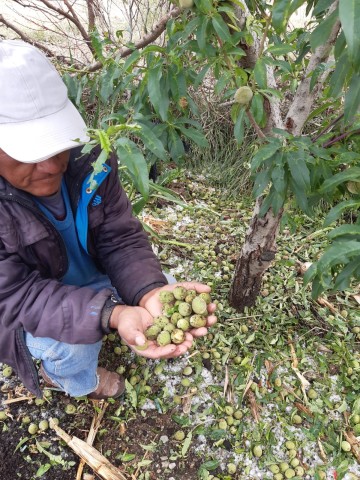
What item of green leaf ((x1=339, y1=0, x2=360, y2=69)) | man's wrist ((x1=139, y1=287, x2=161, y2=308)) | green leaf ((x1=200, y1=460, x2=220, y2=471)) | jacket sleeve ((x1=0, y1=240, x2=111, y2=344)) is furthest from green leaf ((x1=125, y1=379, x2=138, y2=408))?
green leaf ((x1=339, y1=0, x2=360, y2=69))

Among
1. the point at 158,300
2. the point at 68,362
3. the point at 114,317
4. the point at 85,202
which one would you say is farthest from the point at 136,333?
the point at 85,202

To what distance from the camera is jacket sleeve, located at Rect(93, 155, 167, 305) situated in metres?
1.72

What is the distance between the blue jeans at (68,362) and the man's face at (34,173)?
2.02ft

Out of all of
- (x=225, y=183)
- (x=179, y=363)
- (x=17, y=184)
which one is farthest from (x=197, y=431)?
(x=225, y=183)

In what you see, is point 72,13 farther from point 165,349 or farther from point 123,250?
point 165,349

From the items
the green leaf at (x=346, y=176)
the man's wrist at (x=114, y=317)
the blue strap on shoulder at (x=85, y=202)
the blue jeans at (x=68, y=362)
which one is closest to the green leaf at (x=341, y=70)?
the green leaf at (x=346, y=176)

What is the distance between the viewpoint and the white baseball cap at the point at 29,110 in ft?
3.86

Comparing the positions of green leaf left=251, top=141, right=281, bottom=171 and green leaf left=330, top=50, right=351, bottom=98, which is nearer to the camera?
green leaf left=330, top=50, right=351, bottom=98

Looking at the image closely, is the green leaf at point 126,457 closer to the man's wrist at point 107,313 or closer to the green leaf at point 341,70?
the man's wrist at point 107,313

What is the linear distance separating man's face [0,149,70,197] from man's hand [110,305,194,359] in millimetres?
497

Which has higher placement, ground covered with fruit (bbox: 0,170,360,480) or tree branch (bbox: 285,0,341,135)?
tree branch (bbox: 285,0,341,135)

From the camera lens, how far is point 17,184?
1341 mm

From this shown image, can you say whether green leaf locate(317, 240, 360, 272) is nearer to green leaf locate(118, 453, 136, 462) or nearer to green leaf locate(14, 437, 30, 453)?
green leaf locate(118, 453, 136, 462)

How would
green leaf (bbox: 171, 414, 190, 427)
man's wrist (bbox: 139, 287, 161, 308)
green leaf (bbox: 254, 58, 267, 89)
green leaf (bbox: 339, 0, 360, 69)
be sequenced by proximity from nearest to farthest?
green leaf (bbox: 339, 0, 360, 69)
green leaf (bbox: 254, 58, 267, 89)
man's wrist (bbox: 139, 287, 161, 308)
green leaf (bbox: 171, 414, 190, 427)
